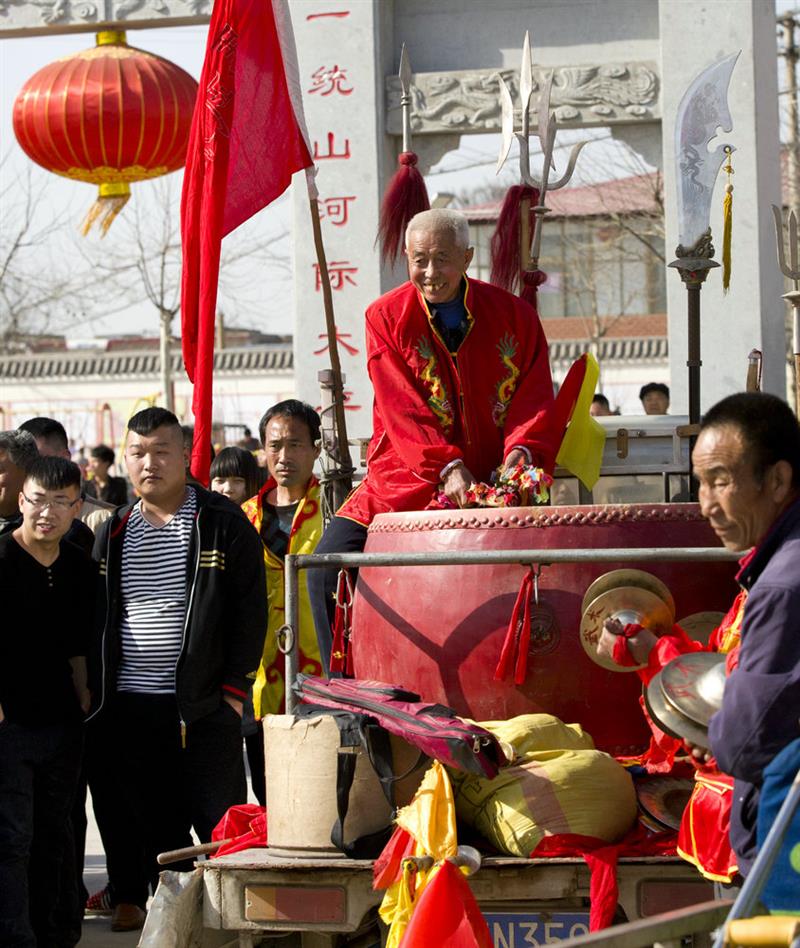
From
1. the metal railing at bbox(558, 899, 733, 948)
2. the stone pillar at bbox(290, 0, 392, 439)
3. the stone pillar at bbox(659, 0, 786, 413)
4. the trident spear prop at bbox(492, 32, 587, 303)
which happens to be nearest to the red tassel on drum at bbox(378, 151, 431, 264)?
the trident spear prop at bbox(492, 32, 587, 303)

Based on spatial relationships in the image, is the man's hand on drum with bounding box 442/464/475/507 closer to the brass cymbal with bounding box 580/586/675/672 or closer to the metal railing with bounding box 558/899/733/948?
the brass cymbal with bounding box 580/586/675/672

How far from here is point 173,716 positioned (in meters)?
5.19

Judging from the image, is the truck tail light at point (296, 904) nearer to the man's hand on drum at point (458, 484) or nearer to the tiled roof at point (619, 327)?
the man's hand on drum at point (458, 484)

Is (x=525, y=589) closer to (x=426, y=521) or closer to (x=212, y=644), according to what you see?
(x=426, y=521)

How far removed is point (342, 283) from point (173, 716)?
6053 mm

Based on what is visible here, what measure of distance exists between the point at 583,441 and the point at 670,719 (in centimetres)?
206

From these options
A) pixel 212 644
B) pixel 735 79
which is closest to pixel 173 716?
pixel 212 644

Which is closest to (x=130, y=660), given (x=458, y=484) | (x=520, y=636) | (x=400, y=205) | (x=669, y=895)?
(x=458, y=484)

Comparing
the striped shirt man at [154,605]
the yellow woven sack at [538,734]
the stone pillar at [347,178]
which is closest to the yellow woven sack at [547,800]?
the yellow woven sack at [538,734]

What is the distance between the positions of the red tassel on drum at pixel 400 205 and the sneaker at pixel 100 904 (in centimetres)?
259

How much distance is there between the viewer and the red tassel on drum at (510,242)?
18.9 ft

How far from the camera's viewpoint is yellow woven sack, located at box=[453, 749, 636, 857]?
3.85m

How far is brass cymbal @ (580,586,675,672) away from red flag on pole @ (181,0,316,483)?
194cm

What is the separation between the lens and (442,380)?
497 centimetres
